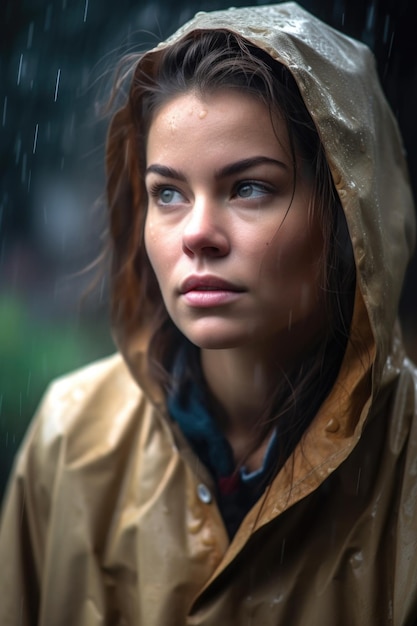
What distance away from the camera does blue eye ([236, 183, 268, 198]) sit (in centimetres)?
132

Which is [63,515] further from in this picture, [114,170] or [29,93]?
[29,93]

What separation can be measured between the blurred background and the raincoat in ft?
3.72

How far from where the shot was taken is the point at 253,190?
1.33 meters

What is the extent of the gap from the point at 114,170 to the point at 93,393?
60cm

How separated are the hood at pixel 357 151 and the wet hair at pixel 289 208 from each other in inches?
1.7

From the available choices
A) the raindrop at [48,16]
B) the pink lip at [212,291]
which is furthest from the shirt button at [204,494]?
the raindrop at [48,16]

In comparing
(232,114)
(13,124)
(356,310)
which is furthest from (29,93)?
(356,310)

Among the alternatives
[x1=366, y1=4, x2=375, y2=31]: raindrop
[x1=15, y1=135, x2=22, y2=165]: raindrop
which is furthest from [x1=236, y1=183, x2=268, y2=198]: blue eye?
[x1=15, y1=135, x2=22, y2=165]: raindrop

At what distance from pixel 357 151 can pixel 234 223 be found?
0.93 feet

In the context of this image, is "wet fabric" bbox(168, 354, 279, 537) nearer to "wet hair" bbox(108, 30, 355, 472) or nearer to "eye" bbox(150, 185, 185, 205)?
"wet hair" bbox(108, 30, 355, 472)

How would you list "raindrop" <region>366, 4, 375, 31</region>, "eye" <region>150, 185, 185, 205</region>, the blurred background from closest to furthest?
"eye" <region>150, 185, 185, 205</region>, "raindrop" <region>366, 4, 375, 31</region>, the blurred background

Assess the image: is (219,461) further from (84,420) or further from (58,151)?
(58,151)

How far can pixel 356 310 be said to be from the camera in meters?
1.37

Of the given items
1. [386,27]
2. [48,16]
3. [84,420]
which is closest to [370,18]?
[386,27]
